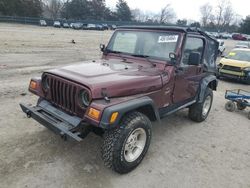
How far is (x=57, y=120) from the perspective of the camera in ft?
11.6

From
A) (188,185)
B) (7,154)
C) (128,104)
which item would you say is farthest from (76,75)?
(188,185)

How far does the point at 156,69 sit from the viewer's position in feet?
13.7

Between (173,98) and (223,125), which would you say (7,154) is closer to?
(173,98)

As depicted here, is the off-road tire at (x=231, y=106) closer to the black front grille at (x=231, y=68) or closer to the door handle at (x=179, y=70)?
the door handle at (x=179, y=70)

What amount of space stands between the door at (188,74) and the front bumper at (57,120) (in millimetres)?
2043

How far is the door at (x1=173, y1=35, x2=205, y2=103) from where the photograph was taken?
4473 mm

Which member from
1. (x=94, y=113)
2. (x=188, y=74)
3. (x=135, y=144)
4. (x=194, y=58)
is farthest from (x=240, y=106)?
(x=94, y=113)

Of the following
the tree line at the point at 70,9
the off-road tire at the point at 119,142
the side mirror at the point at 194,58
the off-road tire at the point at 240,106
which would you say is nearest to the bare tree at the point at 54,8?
the tree line at the point at 70,9

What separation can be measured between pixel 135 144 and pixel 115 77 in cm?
109

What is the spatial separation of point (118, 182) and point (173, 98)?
1.89 m

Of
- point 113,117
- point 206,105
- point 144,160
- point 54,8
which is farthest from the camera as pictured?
point 54,8

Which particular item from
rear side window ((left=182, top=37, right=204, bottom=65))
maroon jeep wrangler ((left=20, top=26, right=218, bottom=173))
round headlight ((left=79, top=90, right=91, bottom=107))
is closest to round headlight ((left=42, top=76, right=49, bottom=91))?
maroon jeep wrangler ((left=20, top=26, right=218, bottom=173))

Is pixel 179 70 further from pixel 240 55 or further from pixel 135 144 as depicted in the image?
pixel 240 55

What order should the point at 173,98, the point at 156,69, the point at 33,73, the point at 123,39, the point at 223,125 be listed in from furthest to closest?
the point at 33,73, the point at 223,125, the point at 123,39, the point at 173,98, the point at 156,69
